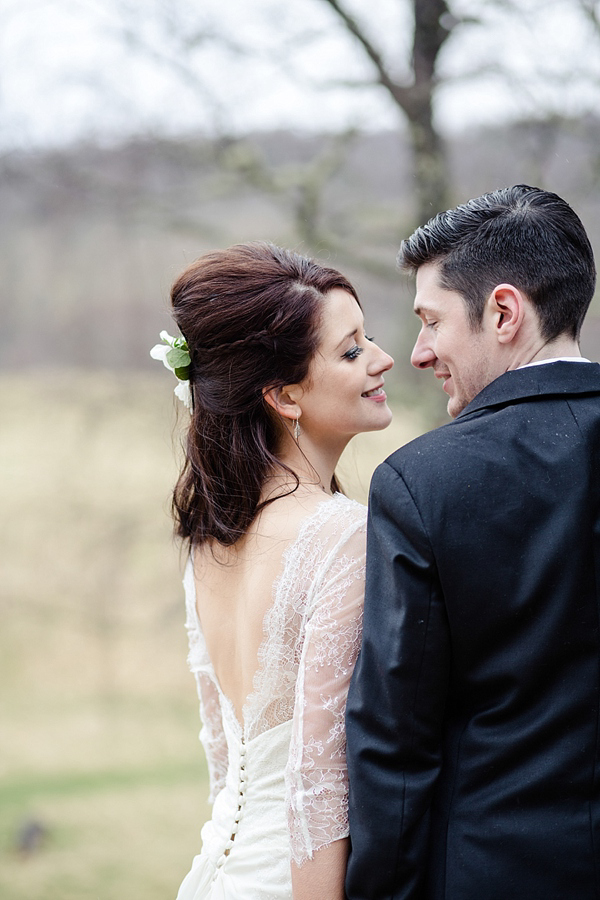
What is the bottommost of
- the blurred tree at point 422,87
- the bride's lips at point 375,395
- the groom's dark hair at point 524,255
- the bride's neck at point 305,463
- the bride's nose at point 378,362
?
the bride's neck at point 305,463

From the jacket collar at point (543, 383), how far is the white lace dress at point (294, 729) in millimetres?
375

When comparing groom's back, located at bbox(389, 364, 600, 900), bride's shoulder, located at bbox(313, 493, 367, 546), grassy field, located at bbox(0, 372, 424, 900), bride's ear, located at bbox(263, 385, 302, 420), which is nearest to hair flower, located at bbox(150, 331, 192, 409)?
bride's ear, located at bbox(263, 385, 302, 420)

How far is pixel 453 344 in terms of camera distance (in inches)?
63.5

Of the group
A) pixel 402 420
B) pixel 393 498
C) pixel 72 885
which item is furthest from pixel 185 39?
pixel 72 885

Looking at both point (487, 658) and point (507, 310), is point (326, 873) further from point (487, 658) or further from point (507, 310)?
point (507, 310)

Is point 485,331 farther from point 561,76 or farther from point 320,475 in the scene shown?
point 561,76

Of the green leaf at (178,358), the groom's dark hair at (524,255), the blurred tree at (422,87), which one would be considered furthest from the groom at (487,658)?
the blurred tree at (422,87)

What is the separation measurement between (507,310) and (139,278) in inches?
182

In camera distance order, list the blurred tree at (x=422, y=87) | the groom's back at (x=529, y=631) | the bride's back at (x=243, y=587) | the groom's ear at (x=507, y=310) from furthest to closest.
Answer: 1. the blurred tree at (x=422, y=87)
2. the bride's back at (x=243, y=587)
3. the groom's ear at (x=507, y=310)
4. the groom's back at (x=529, y=631)

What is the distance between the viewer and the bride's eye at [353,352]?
1.91 m

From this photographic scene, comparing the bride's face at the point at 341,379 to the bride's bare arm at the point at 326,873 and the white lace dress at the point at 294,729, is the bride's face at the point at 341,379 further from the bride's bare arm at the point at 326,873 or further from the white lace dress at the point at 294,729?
the bride's bare arm at the point at 326,873

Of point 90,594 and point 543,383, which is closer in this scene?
point 543,383

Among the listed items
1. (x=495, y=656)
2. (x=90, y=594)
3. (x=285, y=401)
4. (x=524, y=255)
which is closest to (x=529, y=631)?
(x=495, y=656)

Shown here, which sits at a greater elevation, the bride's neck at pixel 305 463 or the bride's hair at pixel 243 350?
the bride's hair at pixel 243 350
